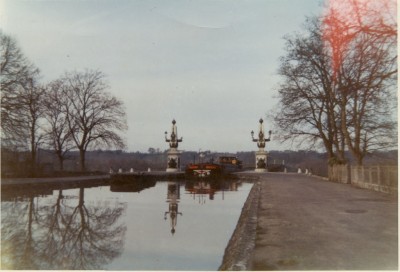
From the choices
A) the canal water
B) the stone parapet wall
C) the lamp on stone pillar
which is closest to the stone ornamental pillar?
the lamp on stone pillar

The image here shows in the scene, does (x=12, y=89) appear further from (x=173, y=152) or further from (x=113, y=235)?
(x=173, y=152)

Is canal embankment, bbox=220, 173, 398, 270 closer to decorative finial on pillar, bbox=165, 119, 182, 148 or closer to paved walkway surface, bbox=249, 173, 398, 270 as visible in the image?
paved walkway surface, bbox=249, 173, 398, 270

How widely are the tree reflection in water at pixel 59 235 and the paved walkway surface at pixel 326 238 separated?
12.0ft

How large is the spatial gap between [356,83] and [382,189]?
8.20 metres

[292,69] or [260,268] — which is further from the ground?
[292,69]

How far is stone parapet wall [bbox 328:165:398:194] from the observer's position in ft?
63.9

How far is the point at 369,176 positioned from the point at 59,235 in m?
17.7

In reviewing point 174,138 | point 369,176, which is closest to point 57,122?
point 174,138

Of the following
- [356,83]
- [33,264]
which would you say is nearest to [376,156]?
[356,83]

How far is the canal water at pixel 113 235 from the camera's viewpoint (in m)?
9.20

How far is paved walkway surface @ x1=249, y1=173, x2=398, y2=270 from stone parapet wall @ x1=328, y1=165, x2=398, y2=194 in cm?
500

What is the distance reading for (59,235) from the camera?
12000 mm

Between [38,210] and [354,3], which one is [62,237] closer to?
[38,210]

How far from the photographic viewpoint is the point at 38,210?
16594 mm
